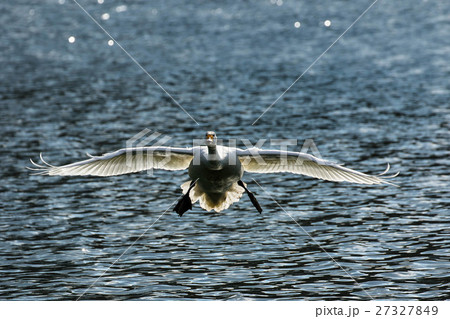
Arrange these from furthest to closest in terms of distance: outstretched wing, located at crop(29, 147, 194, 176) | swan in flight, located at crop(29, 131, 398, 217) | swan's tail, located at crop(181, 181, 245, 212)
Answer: swan's tail, located at crop(181, 181, 245, 212) → outstretched wing, located at crop(29, 147, 194, 176) → swan in flight, located at crop(29, 131, 398, 217)

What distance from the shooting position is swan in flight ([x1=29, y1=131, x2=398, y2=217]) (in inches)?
682

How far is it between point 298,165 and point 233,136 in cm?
1240

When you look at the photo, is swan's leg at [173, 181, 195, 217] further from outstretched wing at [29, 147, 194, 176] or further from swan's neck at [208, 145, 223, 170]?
swan's neck at [208, 145, 223, 170]

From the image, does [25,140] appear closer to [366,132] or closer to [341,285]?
[366,132]

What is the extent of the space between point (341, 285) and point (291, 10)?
45.2m

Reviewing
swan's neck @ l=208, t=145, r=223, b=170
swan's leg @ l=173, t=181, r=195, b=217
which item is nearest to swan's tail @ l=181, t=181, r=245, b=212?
swan's leg @ l=173, t=181, r=195, b=217

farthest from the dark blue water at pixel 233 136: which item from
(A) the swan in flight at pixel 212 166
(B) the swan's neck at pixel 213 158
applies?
(B) the swan's neck at pixel 213 158

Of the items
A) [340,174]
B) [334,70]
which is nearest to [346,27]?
[334,70]

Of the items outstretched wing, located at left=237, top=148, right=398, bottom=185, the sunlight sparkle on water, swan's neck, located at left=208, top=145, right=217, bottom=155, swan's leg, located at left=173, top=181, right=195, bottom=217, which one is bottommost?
swan's leg, located at left=173, top=181, right=195, bottom=217

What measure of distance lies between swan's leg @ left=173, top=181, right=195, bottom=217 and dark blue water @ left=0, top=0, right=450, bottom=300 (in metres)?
1.54

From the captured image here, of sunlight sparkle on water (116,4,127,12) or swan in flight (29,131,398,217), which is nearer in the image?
swan in flight (29,131,398,217)

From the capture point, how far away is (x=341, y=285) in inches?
703
